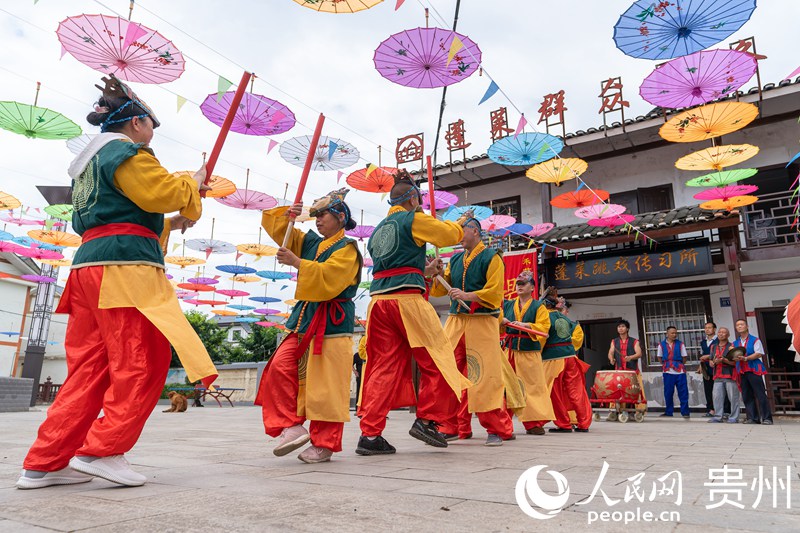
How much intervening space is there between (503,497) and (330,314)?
159cm

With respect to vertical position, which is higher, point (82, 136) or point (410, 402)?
point (82, 136)

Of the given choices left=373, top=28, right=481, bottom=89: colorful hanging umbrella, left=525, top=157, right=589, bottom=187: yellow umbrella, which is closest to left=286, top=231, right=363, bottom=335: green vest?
left=373, top=28, right=481, bottom=89: colorful hanging umbrella

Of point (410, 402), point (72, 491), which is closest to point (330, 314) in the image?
point (410, 402)

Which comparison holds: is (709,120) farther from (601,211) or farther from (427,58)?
(427,58)

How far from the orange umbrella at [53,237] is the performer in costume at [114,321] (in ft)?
37.0

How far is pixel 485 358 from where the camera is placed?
4.04m

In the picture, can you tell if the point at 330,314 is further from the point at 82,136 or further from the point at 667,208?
the point at 667,208

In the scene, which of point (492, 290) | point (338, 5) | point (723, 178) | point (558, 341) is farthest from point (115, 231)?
point (723, 178)

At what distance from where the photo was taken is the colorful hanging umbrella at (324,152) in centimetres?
Answer: 827

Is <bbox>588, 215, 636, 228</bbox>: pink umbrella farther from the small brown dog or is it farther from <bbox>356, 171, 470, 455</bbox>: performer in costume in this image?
the small brown dog

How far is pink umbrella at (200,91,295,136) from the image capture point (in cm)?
683

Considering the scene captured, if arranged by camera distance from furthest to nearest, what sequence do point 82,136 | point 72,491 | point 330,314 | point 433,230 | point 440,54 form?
point 82,136, point 440,54, point 433,230, point 330,314, point 72,491

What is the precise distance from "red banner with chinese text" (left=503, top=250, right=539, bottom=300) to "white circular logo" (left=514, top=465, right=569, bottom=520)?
958 cm

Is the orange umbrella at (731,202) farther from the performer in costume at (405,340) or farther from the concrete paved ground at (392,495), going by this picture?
the performer in costume at (405,340)
